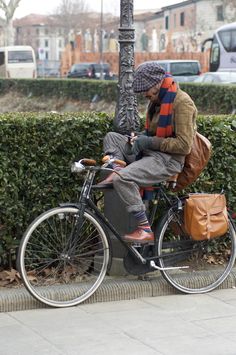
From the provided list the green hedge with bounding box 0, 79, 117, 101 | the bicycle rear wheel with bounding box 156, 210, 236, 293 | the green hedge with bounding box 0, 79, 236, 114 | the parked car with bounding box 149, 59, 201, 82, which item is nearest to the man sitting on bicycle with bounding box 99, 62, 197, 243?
the bicycle rear wheel with bounding box 156, 210, 236, 293

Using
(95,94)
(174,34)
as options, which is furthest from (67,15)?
(95,94)

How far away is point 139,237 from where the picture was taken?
580 centimetres

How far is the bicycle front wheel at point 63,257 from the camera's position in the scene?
5684 millimetres

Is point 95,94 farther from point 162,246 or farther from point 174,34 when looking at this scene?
point 174,34

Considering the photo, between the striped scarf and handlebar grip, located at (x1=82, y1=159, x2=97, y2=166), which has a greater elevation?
A: the striped scarf

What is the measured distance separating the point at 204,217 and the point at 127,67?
148 cm

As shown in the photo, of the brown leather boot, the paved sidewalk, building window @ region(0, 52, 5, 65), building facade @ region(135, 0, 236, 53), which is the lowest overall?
the paved sidewalk

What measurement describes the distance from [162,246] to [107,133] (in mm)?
997

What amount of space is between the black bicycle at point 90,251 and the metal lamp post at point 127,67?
2.44ft

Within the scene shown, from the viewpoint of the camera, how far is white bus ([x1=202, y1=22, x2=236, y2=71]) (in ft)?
131

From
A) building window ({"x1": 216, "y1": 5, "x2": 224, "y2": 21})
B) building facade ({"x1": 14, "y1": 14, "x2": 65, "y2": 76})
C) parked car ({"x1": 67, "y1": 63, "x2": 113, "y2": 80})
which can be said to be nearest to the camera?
parked car ({"x1": 67, "y1": 63, "x2": 113, "y2": 80})

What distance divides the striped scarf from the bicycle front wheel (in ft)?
2.69

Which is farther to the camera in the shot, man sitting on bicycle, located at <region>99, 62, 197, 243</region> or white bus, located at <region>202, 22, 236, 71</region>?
white bus, located at <region>202, 22, 236, 71</region>

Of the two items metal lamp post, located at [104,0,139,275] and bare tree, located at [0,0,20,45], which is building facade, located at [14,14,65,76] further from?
metal lamp post, located at [104,0,139,275]
